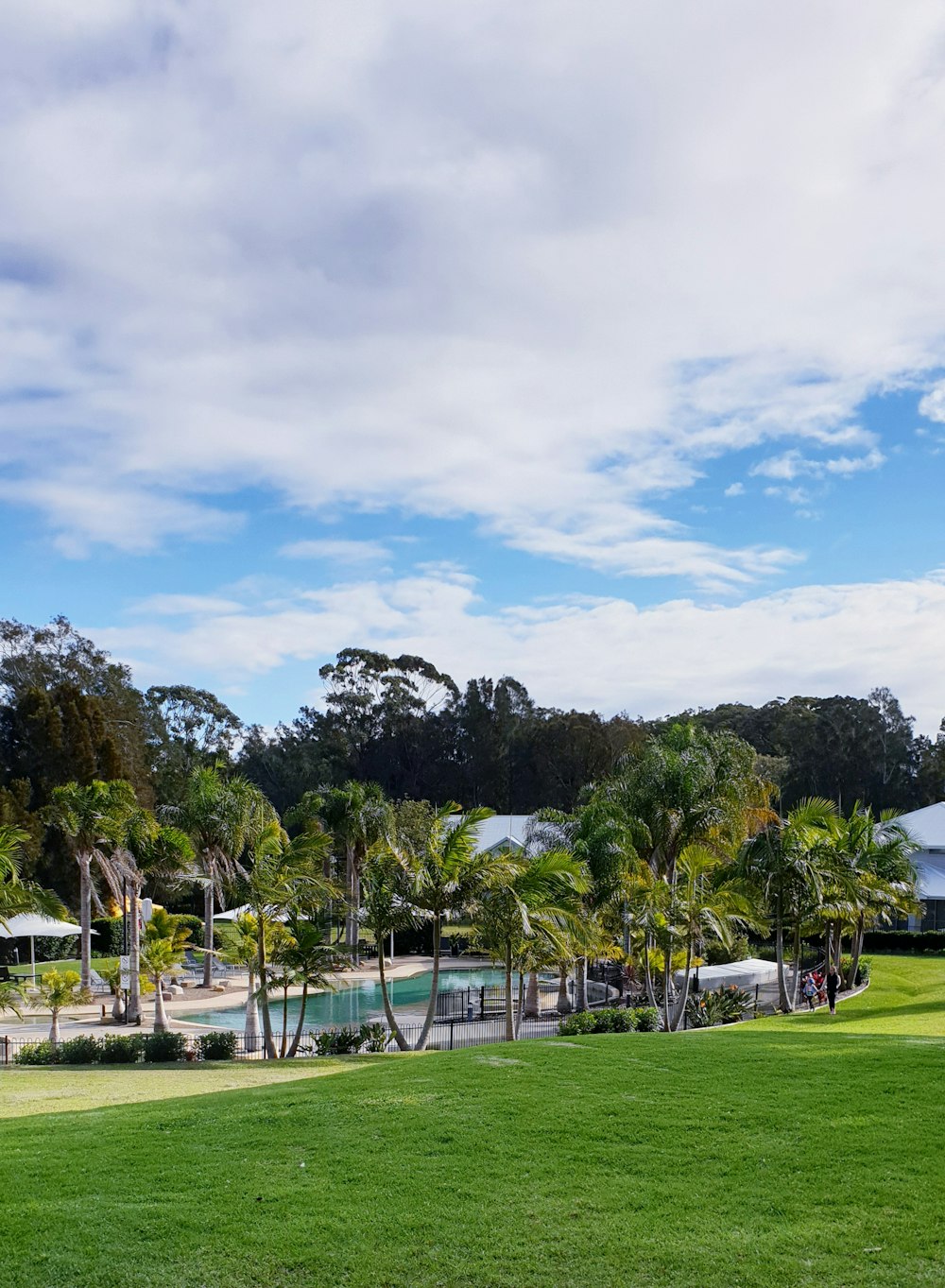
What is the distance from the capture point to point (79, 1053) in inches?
842

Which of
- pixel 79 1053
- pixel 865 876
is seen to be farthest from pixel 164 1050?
pixel 865 876

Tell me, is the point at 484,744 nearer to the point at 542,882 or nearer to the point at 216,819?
the point at 216,819

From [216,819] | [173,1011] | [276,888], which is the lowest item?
[173,1011]

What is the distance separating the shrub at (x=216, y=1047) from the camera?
21.5 m

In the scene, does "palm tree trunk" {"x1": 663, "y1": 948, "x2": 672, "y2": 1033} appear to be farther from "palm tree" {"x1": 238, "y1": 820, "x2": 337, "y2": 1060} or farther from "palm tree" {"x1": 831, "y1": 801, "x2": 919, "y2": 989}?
"palm tree" {"x1": 238, "y1": 820, "x2": 337, "y2": 1060}

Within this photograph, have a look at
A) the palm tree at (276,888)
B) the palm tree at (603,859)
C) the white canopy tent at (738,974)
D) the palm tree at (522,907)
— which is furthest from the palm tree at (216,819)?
the palm tree at (522,907)

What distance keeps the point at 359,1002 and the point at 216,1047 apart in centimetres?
1585

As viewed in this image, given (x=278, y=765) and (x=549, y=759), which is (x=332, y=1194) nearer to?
(x=549, y=759)

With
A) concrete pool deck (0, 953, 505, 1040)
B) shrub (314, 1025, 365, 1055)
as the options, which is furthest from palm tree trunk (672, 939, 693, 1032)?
shrub (314, 1025, 365, 1055)

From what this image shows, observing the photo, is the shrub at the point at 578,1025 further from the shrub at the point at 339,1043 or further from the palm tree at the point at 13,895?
the palm tree at the point at 13,895

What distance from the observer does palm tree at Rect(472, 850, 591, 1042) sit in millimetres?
22359

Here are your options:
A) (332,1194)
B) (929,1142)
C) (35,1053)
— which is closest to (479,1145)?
(332,1194)

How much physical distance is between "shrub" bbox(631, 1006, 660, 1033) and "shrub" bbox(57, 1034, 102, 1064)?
11567 millimetres

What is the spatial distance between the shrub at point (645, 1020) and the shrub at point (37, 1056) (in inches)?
490
